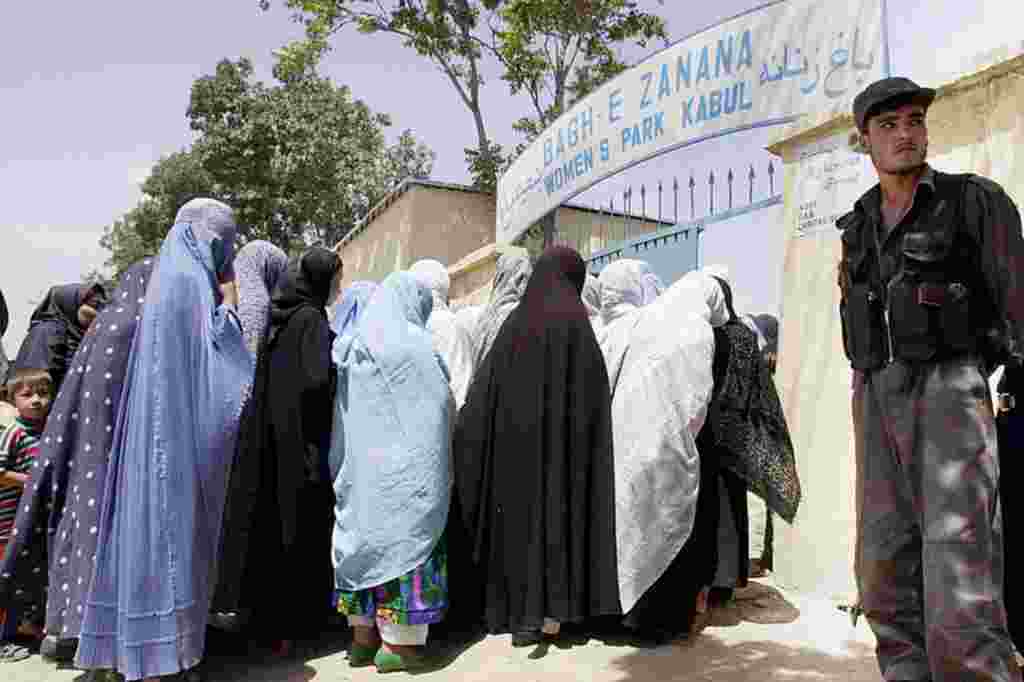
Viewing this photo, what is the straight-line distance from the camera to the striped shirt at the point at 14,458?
3561 mm

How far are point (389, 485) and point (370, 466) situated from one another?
10 centimetres

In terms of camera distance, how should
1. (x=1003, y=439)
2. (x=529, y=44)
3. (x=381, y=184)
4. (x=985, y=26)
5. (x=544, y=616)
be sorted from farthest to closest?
(x=381, y=184) → (x=529, y=44) → (x=985, y=26) → (x=544, y=616) → (x=1003, y=439)

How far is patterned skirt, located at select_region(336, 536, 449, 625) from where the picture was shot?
10.2ft

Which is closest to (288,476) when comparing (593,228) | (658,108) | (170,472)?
(170,472)

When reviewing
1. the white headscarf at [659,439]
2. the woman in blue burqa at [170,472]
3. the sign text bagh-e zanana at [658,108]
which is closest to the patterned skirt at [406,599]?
the woman in blue burqa at [170,472]

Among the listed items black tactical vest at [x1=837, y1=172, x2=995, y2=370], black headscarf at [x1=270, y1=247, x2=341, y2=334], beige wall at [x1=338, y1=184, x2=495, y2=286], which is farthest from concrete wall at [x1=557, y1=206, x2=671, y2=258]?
black tactical vest at [x1=837, y1=172, x2=995, y2=370]

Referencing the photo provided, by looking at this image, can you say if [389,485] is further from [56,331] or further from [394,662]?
[56,331]

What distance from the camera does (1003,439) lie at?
2.37 meters

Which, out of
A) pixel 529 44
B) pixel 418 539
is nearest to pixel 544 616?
pixel 418 539

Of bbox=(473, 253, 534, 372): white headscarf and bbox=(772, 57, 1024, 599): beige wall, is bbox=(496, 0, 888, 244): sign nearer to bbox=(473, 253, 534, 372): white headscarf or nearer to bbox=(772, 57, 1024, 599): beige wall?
bbox=(772, 57, 1024, 599): beige wall

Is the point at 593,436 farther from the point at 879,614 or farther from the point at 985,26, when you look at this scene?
the point at 985,26

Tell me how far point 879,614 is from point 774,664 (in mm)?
927

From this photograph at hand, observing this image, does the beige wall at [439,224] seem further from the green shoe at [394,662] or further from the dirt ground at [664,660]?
the green shoe at [394,662]

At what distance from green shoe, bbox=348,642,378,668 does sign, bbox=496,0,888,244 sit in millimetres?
2939
